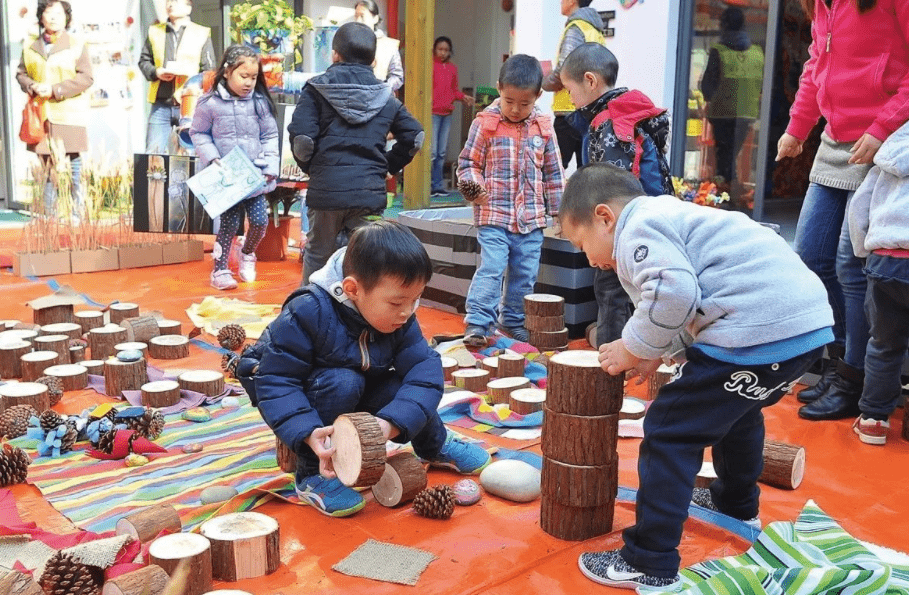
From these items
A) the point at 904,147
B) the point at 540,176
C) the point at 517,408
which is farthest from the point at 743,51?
the point at 517,408

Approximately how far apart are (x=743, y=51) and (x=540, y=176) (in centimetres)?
298

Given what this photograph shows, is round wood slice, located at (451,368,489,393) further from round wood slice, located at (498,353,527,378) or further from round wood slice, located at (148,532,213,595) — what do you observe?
round wood slice, located at (148,532,213,595)

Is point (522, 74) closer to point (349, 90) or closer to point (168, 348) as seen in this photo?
point (349, 90)

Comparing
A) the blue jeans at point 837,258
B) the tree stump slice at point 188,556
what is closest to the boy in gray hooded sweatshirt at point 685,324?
the tree stump slice at point 188,556

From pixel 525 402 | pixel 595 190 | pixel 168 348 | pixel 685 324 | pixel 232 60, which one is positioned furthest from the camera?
pixel 232 60

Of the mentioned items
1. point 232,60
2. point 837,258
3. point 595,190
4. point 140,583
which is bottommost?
point 140,583

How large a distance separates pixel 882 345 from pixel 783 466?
0.77 meters

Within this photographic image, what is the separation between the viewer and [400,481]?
264 centimetres

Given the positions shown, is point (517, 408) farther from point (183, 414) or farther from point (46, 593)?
point (46, 593)

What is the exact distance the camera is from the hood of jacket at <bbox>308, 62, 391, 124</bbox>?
4.59 metres

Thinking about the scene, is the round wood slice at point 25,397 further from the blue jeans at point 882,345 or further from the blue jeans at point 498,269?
the blue jeans at point 882,345

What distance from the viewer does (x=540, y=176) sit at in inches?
184

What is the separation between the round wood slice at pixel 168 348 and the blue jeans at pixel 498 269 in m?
1.38

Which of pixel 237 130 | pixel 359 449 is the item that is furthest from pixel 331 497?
pixel 237 130
